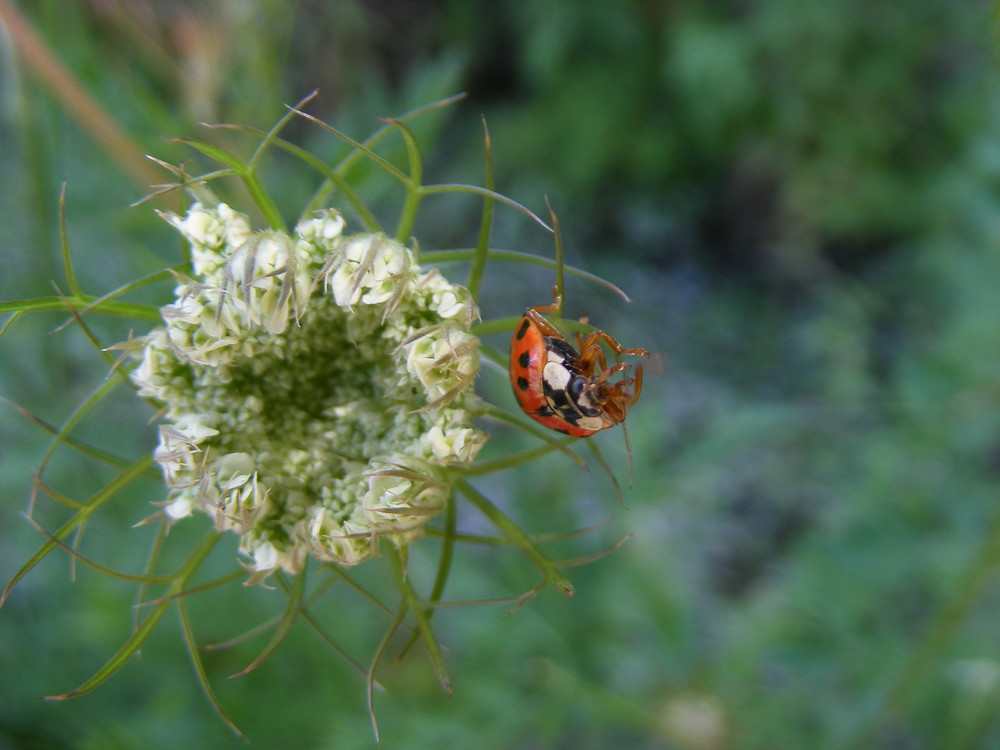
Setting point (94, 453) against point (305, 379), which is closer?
point (94, 453)

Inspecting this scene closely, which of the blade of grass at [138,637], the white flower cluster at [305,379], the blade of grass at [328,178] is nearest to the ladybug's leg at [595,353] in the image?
the white flower cluster at [305,379]

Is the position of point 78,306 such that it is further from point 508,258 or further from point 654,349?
point 654,349

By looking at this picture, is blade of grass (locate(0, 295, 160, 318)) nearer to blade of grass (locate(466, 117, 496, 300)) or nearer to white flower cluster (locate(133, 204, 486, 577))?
white flower cluster (locate(133, 204, 486, 577))

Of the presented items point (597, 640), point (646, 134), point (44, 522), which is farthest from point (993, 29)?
point (44, 522)

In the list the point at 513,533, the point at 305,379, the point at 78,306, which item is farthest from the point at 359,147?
the point at 513,533

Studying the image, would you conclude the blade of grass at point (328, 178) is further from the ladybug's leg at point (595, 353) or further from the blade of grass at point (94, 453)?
the blade of grass at point (94, 453)

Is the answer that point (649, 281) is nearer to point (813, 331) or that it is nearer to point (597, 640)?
point (813, 331)

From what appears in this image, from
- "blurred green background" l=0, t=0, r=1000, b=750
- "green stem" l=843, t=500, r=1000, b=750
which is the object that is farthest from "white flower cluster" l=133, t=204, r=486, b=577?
"green stem" l=843, t=500, r=1000, b=750
